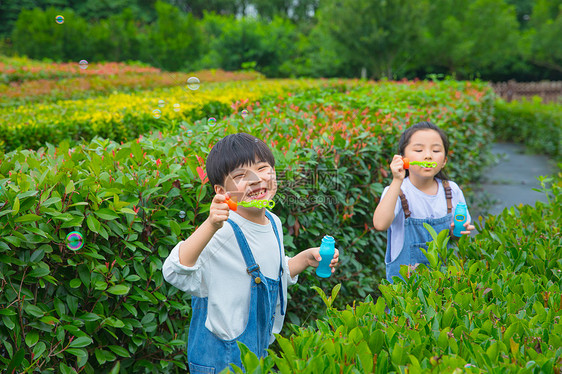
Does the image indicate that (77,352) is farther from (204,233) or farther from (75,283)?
(204,233)

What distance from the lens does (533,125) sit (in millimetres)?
13453

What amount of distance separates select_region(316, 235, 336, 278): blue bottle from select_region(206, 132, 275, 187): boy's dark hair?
1.41ft

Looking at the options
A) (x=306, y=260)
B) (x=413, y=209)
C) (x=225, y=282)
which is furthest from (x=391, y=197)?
(x=225, y=282)

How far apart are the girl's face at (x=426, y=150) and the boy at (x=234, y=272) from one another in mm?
1254

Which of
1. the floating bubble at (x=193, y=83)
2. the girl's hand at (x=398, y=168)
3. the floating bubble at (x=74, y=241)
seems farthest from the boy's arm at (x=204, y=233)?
the floating bubble at (x=193, y=83)

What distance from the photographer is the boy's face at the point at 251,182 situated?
205 centimetres

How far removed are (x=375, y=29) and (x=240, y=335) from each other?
20.3 metres

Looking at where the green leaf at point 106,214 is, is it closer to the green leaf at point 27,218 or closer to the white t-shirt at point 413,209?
the green leaf at point 27,218

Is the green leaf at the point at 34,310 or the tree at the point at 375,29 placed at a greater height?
the tree at the point at 375,29

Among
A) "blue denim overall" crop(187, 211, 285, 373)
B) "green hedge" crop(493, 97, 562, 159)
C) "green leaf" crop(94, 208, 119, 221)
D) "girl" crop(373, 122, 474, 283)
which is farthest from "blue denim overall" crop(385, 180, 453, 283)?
"green hedge" crop(493, 97, 562, 159)

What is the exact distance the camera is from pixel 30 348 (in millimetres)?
2271

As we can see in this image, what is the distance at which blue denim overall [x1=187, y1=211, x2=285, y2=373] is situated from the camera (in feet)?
6.95

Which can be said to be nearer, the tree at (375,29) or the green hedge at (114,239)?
the green hedge at (114,239)

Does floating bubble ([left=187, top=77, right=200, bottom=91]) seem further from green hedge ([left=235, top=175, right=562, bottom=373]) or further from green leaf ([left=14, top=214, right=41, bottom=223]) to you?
green hedge ([left=235, top=175, right=562, bottom=373])
